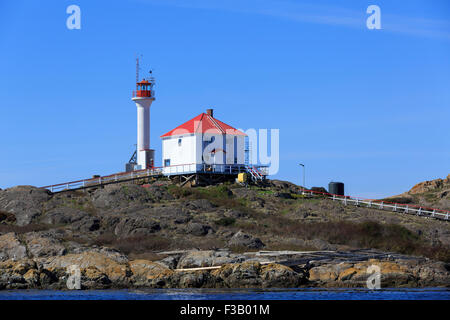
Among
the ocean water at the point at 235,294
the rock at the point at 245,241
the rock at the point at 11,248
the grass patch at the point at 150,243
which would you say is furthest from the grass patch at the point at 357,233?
the rock at the point at 11,248

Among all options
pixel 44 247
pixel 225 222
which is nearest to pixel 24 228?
pixel 44 247

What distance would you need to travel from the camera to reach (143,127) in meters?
63.8

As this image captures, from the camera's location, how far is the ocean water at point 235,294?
1248 inches

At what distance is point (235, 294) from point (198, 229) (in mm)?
13802

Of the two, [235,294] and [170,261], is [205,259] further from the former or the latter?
[235,294]

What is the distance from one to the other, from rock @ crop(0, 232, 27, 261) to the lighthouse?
872 inches

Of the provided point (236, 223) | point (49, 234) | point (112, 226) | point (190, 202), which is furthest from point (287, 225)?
point (49, 234)

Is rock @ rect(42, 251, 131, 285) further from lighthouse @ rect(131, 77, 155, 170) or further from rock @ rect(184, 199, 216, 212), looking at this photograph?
lighthouse @ rect(131, 77, 155, 170)

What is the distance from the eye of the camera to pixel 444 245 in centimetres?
4688

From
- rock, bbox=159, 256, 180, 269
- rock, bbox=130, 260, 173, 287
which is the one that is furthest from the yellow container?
rock, bbox=130, 260, 173, 287

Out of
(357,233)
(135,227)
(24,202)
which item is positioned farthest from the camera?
(24,202)
